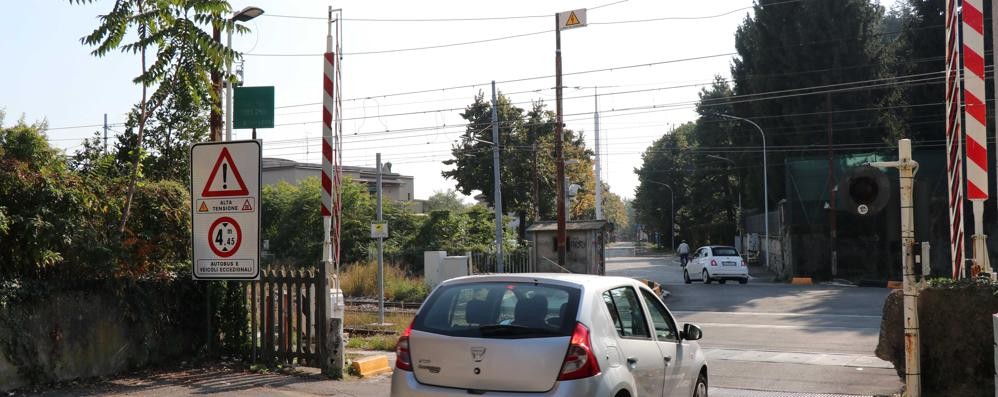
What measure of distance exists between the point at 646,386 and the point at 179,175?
413 inches

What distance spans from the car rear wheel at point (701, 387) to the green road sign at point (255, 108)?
24.8 ft

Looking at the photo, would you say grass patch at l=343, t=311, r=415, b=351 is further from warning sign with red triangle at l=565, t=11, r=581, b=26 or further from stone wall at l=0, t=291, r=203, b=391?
warning sign with red triangle at l=565, t=11, r=581, b=26

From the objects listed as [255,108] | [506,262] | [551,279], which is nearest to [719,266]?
[506,262]

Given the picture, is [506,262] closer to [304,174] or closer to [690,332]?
[690,332]

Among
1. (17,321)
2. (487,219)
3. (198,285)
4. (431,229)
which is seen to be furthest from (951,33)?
(487,219)

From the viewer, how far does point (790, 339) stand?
1616cm

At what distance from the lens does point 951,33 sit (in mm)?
9984

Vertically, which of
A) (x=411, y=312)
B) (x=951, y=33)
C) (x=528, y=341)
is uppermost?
(x=951, y=33)

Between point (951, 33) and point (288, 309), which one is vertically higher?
point (951, 33)

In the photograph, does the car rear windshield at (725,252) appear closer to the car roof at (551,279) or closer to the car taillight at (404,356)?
the car roof at (551,279)

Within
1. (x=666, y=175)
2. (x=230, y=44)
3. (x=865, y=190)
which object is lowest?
(x=865, y=190)

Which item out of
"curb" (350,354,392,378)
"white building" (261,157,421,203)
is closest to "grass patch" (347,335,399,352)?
"curb" (350,354,392,378)

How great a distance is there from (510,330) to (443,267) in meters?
A: 22.3

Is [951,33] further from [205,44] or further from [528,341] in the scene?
[205,44]
